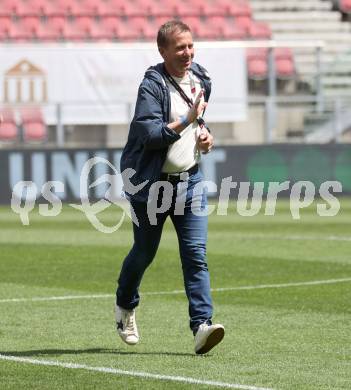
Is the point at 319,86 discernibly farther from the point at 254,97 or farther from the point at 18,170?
the point at 18,170

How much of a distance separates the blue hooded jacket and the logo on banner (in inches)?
698

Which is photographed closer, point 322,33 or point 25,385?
point 25,385

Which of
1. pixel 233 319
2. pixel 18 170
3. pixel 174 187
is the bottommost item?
pixel 18 170

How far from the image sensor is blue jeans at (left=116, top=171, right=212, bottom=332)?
25.8ft

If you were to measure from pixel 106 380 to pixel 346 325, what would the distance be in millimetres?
2560

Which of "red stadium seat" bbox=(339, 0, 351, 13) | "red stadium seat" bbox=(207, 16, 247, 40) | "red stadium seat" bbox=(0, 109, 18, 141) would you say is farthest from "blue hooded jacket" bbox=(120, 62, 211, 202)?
"red stadium seat" bbox=(339, 0, 351, 13)

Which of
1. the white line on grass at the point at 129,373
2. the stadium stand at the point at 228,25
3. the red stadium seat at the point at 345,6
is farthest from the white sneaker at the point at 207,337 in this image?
the red stadium seat at the point at 345,6

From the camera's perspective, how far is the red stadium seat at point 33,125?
24.7 metres

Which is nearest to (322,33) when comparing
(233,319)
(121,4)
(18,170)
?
(121,4)

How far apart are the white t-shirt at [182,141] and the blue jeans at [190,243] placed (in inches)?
5.3

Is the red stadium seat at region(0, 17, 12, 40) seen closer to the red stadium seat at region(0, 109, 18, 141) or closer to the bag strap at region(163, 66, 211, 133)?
the red stadium seat at region(0, 109, 18, 141)

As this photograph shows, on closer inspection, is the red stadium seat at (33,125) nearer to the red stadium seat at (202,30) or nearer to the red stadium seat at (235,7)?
the red stadium seat at (202,30)

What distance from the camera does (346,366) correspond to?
7.21 metres

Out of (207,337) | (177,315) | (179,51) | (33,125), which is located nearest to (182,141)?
(179,51)
